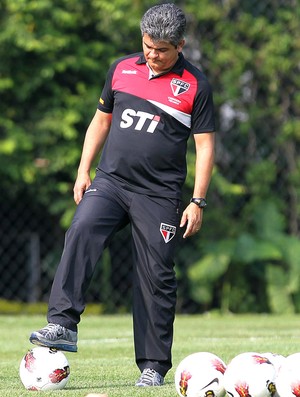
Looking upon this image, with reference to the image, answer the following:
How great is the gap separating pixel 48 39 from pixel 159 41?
6.75 m

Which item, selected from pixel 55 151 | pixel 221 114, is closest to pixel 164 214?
pixel 55 151

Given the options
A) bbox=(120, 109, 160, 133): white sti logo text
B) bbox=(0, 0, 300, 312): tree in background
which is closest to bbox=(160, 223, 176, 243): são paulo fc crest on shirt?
bbox=(120, 109, 160, 133): white sti logo text

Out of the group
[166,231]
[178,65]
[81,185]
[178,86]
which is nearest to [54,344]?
[166,231]

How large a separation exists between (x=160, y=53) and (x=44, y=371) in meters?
1.80

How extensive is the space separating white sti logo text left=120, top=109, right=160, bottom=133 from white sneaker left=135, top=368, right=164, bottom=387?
1327mm

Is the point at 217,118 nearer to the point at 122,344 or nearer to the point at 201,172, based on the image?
the point at 122,344

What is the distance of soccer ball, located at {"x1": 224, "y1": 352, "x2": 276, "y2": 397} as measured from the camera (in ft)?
15.8

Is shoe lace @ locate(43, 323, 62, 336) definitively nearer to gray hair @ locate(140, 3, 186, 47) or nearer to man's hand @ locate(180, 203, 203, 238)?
man's hand @ locate(180, 203, 203, 238)

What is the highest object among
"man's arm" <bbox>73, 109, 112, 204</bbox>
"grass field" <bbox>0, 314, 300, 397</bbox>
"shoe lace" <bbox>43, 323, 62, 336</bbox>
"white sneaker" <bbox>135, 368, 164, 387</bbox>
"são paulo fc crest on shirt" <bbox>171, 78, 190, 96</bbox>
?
"são paulo fc crest on shirt" <bbox>171, 78, 190, 96</bbox>

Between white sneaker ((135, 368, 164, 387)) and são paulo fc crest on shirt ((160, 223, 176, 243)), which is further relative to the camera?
são paulo fc crest on shirt ((160, 223, 176, 243))

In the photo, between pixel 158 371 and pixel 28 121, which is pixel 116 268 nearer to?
pixel 28 121

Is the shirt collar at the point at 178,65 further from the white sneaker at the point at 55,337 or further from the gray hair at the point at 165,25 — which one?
the white sneaker at the point at 55,337

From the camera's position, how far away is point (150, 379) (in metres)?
5.65

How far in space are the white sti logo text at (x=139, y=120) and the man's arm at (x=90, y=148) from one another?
10.8 inches
